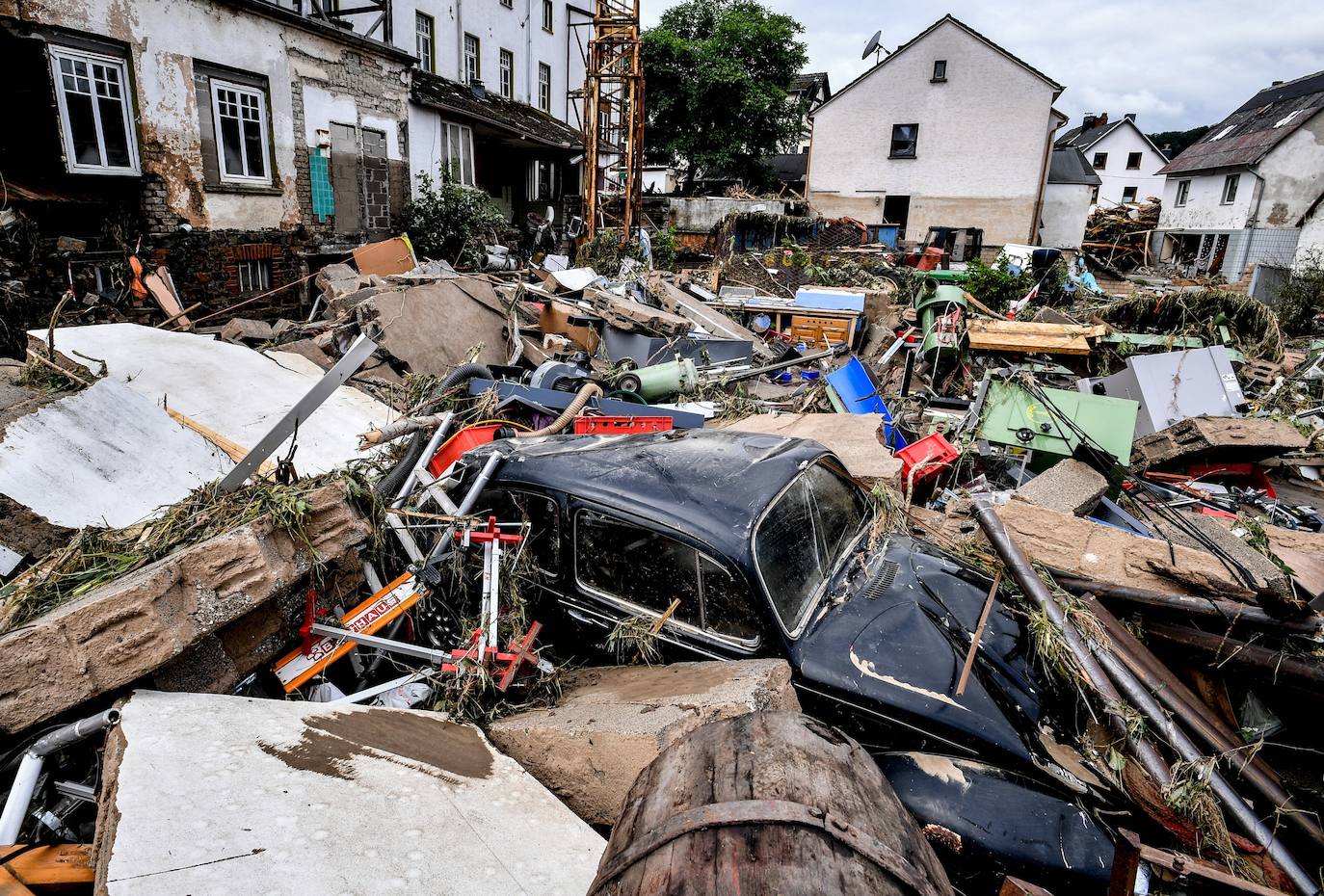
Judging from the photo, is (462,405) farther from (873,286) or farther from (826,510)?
(873,286)

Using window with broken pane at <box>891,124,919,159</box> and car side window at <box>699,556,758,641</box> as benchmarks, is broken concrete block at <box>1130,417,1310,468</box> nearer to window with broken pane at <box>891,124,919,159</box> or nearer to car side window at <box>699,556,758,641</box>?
car side window at <box>699,556,758,641</box>

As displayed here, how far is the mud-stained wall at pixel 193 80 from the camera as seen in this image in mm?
9375

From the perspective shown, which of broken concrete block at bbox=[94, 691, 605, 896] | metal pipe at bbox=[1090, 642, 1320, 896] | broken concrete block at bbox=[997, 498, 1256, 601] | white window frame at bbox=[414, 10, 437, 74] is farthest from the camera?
white window frame at bbox=[414, 10, 437, 74]

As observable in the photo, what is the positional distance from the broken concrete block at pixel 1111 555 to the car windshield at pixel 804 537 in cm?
107

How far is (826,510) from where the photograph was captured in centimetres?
359

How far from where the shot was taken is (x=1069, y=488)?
522 cm

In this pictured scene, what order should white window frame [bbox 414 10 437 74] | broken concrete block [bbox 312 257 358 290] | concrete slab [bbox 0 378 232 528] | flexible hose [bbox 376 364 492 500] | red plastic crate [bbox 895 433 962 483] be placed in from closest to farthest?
concrete slab [bbox 0 378 232 528] < flexible hose [bbox 376 364 492 500] < red plastic crate [bbox 895 433 962 483] < broken concrete block [bbox 312 257 358 290] < white window frame [bbox 414 10 437 74]

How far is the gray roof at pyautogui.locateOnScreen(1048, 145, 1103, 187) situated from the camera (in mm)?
26969

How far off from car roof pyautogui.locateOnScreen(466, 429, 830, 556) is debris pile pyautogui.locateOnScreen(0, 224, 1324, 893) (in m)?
0.02

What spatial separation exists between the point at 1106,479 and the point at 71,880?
6.47 meters

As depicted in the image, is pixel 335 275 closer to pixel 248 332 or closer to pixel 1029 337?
pixel 248 332

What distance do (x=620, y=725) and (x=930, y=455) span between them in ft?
14.3

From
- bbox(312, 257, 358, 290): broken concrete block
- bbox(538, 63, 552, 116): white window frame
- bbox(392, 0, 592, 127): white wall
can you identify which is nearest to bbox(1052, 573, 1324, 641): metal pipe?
bbox(312, 257, 358, 290): broken concrete block

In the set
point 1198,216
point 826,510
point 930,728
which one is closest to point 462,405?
point 826,510
